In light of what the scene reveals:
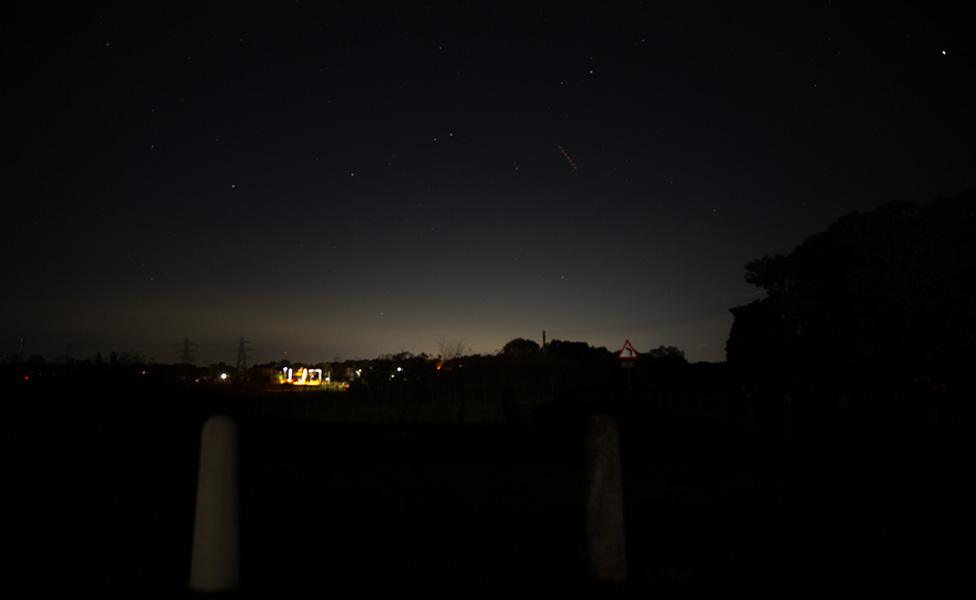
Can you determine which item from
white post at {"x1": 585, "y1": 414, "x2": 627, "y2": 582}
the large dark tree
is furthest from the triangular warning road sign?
white post at {"x1": 585, "y1": 414, "x2": 627, "y2": 582}

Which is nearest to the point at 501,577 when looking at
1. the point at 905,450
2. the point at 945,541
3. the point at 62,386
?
the point at 945,541

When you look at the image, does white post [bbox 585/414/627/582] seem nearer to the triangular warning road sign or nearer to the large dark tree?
the triangular warning road sign

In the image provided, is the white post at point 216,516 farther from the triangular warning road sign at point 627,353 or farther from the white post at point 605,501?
the triangular warning road sign at point 627,353

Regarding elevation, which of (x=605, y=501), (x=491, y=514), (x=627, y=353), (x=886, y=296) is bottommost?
(x=491, y=514)

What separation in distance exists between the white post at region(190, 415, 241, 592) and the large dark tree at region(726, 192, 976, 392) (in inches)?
930

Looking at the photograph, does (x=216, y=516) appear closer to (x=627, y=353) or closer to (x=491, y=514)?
(x=491, y=514)

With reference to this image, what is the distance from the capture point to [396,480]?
930 centimetres

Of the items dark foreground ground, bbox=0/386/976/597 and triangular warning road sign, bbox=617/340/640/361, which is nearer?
dark foreground ground, bbox=0/386/976/597

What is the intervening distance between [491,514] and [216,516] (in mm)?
4228

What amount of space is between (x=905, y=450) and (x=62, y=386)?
20800 mm

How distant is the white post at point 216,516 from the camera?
300 cm

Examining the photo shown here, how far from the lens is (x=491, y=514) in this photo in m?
6.84

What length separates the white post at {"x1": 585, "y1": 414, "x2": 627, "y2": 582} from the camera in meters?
3.55

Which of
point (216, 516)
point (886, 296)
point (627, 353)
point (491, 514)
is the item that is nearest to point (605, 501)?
point (216, 516)
